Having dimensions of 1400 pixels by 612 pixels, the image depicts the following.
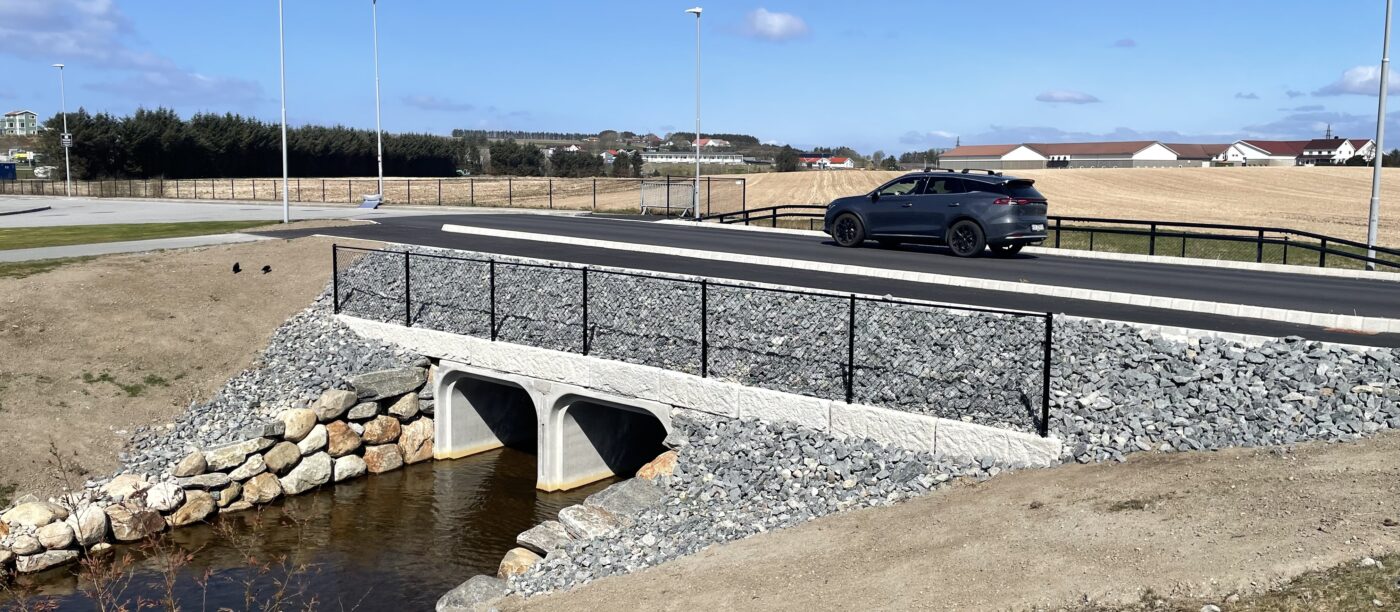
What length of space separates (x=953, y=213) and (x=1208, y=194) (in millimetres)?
53609

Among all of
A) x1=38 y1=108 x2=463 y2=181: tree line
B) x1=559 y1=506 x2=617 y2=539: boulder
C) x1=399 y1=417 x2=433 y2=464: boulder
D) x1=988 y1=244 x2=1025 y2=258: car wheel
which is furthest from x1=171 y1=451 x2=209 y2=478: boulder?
x1=38 y1=108 x2=463 y2=181: tree line

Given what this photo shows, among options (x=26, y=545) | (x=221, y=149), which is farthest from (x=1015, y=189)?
(x=221, y=149)

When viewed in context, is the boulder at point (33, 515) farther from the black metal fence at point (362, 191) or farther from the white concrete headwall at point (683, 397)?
the black metal fence at point (362, 191)

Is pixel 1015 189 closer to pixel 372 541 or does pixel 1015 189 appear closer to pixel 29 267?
pixel 372 541

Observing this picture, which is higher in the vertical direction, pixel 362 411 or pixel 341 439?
pixel 362 411

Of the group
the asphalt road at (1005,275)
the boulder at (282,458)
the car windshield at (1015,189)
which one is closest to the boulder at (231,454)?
the boulder at (282,458)

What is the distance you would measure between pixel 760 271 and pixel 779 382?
23.1 ft

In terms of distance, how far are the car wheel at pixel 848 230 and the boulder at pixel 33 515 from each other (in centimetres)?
1681

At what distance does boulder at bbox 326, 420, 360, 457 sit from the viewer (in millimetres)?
17984

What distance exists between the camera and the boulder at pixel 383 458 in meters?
18.5

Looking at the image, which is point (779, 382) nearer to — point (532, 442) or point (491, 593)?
point (491, 593)

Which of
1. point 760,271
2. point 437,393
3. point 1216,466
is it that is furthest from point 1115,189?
point 1216,466

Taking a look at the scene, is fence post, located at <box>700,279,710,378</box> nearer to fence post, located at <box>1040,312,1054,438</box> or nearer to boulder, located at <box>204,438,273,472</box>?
fence post, located at <box>1040,312,1054,438</box>

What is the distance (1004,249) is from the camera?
24.9 meters
